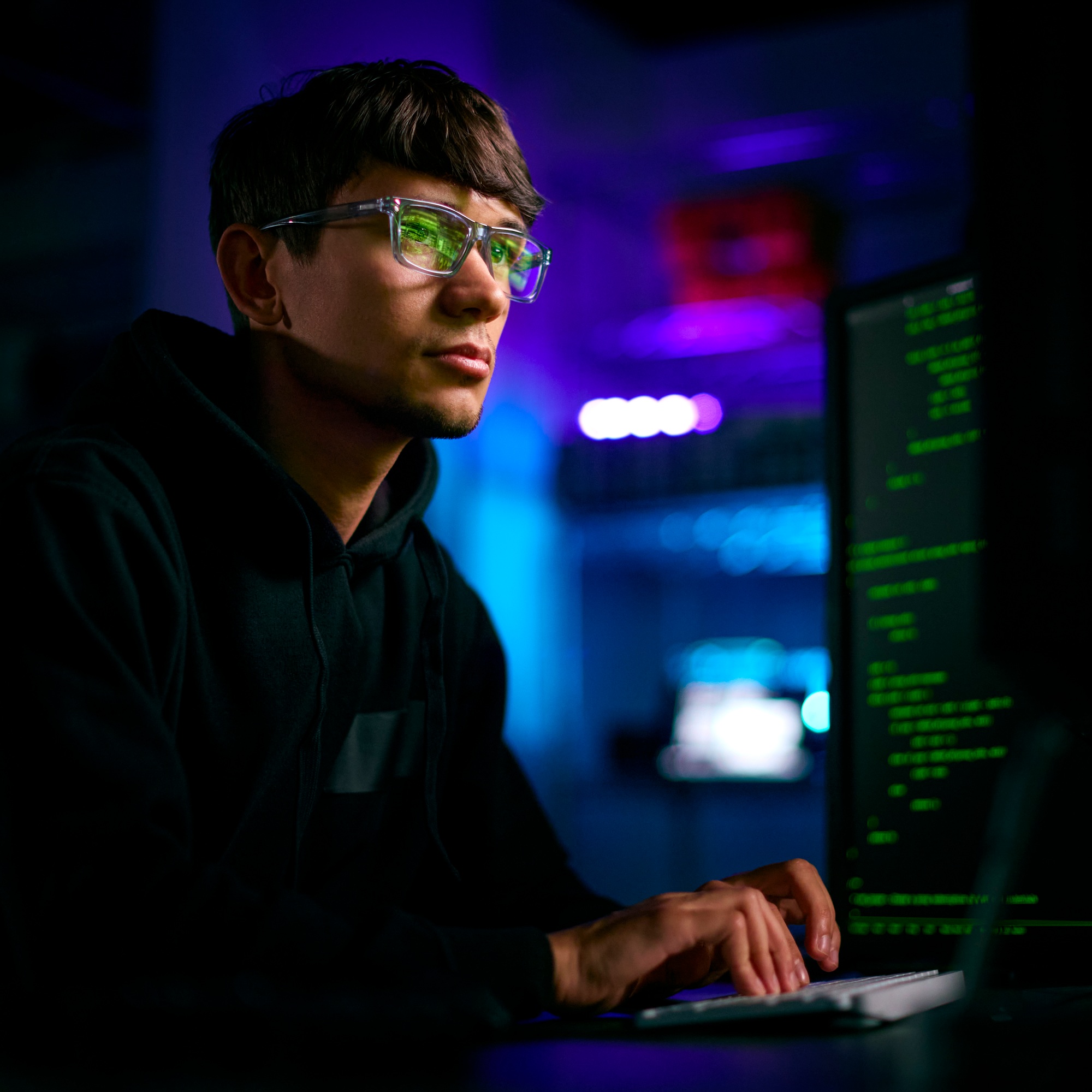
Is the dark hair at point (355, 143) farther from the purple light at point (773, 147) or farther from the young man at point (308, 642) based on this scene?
the purple light at point (773, 147)

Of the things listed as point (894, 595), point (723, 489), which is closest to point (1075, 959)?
point (894, 595)

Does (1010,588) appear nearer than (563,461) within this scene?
Yes

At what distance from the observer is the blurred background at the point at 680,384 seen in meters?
3.64

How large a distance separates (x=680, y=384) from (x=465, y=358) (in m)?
3.10

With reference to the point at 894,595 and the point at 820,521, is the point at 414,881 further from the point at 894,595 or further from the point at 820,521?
the point at 820,521

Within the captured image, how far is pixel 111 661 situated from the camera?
2.83ft

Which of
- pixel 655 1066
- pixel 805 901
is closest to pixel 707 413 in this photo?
pixel 805 901

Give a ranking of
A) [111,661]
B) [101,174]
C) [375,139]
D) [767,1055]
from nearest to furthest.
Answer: [767,1055], [111,661], [375,139], [101,174]

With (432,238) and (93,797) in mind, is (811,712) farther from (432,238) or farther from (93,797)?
(93,797)

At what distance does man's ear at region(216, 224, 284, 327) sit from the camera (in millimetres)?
1274

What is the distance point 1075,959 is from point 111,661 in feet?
2.82

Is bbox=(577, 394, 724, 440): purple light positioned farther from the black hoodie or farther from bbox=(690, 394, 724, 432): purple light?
the black hoodie

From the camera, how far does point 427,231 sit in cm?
119

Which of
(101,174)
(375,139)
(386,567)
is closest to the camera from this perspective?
(375,139)
